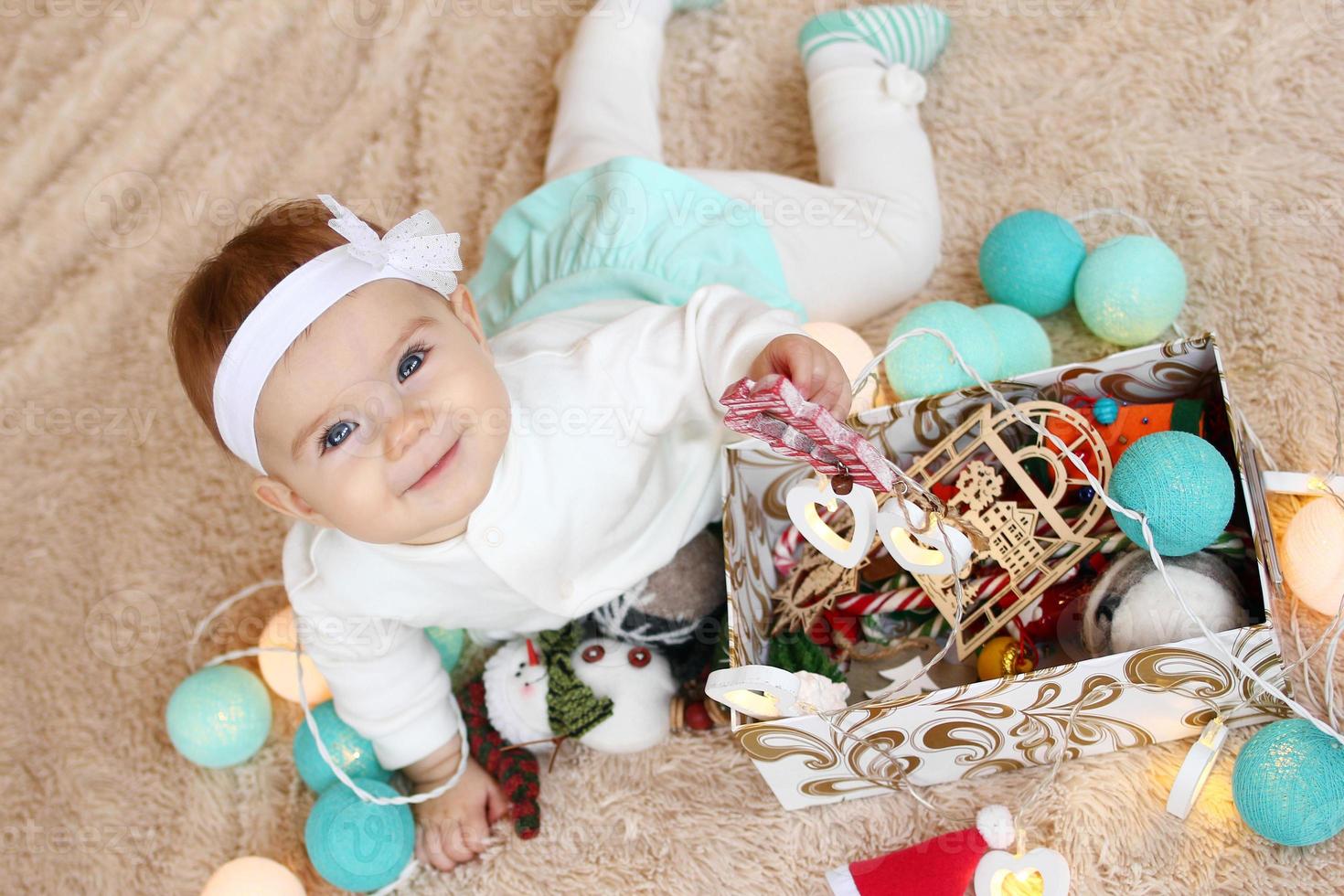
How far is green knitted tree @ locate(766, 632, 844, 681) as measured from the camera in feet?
3.36

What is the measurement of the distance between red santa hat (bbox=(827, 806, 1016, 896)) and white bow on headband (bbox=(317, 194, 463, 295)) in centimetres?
61

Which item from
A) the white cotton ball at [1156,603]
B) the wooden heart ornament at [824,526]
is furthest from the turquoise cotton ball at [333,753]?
the white cotton ball at [1156,603]

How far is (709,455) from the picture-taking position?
1139 millimetres

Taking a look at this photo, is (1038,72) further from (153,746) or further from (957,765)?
(153,746)

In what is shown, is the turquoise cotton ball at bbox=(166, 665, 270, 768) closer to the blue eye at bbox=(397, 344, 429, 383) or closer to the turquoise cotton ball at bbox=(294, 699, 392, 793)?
the turquoise cotton ball at bbox=(294, 699, 392, 793)

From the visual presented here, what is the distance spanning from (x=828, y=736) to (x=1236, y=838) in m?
0.35

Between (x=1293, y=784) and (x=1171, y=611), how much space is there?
0.15 metres

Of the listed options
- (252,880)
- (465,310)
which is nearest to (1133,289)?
(465,310)

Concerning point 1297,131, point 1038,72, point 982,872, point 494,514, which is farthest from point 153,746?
point 1297,131

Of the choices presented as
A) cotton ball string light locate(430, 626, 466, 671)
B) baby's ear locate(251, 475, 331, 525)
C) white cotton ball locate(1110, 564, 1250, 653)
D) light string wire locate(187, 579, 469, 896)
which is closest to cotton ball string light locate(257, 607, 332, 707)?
light string wire locate(187, 579, 469, 896)

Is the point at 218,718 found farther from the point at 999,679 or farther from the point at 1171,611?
the point at 1171,611

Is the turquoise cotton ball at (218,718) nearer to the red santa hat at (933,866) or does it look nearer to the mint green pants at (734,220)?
the mint green pants at (734,220)

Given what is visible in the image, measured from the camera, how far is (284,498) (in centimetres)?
99

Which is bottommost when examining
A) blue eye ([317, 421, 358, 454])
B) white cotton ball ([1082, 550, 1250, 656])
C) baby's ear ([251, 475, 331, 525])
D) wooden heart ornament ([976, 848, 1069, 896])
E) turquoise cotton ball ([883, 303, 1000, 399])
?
wooden heart ornament ([976, 848, 1069, 896])
